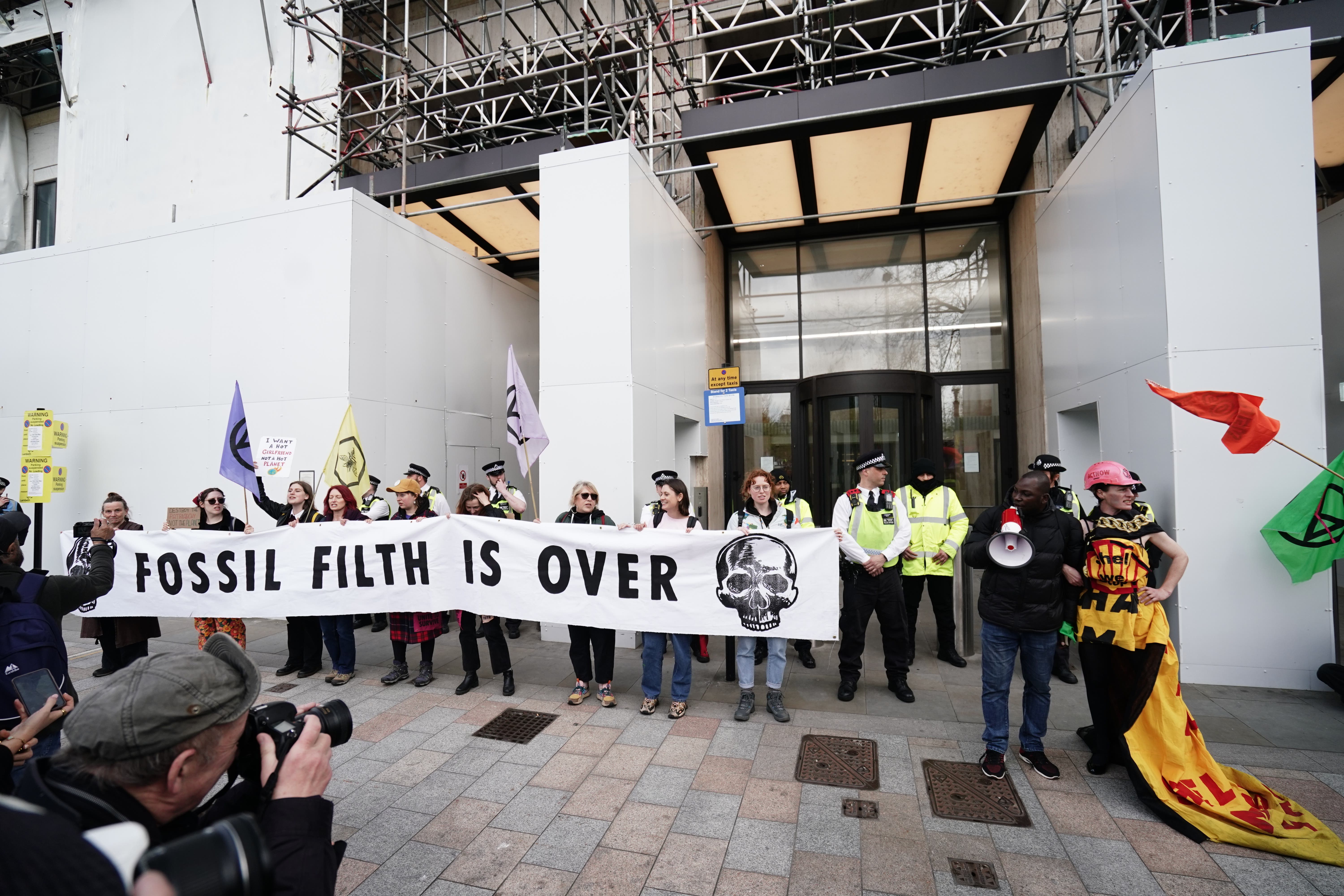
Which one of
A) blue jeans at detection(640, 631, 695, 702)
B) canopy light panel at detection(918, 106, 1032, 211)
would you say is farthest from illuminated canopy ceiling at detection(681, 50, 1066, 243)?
blue jeans at detection(640, 631, 695, 702)

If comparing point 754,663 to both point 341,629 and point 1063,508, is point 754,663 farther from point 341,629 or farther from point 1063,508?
point 341,629

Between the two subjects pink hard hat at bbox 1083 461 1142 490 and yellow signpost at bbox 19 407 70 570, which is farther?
yellow signpost at bbox 19 407 70 570

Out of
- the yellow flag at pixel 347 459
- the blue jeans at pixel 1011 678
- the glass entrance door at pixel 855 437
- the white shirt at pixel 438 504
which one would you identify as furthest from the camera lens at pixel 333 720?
the glass entrance door at pixel 855 437

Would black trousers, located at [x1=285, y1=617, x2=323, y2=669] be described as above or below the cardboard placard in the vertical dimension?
below

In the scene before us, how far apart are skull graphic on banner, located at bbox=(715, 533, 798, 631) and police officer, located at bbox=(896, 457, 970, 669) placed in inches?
68.2

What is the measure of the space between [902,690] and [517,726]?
121 inches

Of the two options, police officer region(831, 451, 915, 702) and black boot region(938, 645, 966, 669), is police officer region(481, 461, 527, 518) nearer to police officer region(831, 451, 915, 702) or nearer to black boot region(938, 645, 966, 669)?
police officer region(831, 451, 915, 702)

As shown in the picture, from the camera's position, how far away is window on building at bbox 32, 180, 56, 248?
604 inches

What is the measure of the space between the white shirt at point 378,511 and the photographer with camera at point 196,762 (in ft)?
18.0

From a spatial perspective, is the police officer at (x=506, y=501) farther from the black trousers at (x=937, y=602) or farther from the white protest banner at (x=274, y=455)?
the black trousers at (x=937, y=602)

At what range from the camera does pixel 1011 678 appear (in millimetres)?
3873

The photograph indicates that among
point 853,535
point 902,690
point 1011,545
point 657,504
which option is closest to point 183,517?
point 657,504

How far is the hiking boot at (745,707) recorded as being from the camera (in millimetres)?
4668

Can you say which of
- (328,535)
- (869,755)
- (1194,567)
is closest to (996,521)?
(869,755)
